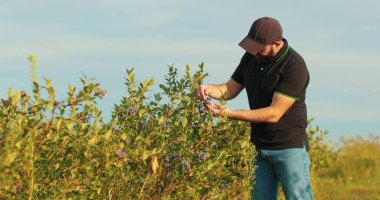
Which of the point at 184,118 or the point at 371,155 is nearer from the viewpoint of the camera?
the point at 184,118

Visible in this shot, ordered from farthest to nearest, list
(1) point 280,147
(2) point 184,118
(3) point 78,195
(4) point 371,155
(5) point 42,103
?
(4) point 371,155
(1) point 280,147
(2) point 184,118
(3) point 78,195
(5) point 42,103

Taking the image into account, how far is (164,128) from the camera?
5156 mm

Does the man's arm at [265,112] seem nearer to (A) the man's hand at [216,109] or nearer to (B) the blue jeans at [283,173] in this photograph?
(A) the man's hand at [216,109]

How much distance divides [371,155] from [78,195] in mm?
12415

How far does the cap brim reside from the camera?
5574 mm

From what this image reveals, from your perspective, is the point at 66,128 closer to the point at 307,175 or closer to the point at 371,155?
the point at 307,175

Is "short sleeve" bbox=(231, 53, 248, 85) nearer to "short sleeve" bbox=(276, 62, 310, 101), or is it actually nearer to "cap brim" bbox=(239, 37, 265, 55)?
"cap brim" bbox=(239, 37, 265, 55)

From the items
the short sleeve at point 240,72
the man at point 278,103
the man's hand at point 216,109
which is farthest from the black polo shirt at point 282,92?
the man's hand at point 216,109

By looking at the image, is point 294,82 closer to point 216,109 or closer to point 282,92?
point 282,92

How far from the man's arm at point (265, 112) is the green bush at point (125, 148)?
15 centimetres

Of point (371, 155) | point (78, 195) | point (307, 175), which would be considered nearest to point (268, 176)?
point (307, 175)

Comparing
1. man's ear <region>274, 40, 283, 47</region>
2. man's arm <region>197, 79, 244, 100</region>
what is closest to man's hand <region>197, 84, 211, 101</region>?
man's arm <region>197, 79, 244, 100</region>

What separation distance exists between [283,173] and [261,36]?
1236 millimetres

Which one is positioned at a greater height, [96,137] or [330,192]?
[96,137]
